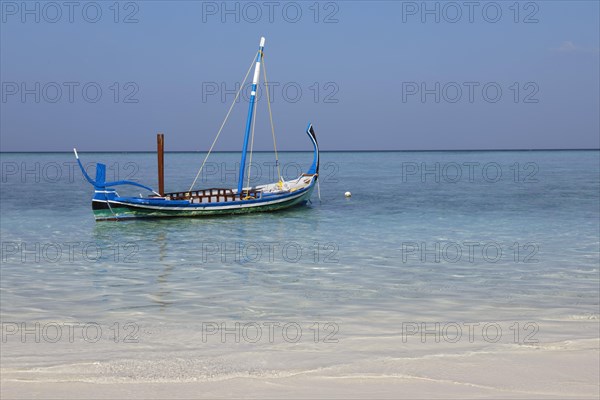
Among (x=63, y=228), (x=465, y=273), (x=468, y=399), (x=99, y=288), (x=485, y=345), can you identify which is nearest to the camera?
(x=468, y=399)

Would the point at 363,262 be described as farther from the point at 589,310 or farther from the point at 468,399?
the point at 468,399

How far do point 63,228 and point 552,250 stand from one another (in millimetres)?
19208

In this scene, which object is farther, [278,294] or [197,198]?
Result: [197,198]

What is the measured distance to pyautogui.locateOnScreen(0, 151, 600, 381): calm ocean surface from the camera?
8523 millimetres

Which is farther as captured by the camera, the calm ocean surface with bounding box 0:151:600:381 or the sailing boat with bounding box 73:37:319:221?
the sailing boat with bounding box 73:37:319:221

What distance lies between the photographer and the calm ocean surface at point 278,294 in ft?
28.0

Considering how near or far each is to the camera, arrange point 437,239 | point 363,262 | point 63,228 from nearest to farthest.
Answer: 1. point 363,262
2. point 437,239
3. point 63,228

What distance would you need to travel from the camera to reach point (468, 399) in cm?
614

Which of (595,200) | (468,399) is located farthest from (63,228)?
(595,200)

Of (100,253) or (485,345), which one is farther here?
(100,253)

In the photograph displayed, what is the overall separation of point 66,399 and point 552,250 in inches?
674

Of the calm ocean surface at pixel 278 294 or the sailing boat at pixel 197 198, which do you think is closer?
the calm ocean surface at pixel 278 294

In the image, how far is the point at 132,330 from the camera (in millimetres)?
10133

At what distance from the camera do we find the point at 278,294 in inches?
539
